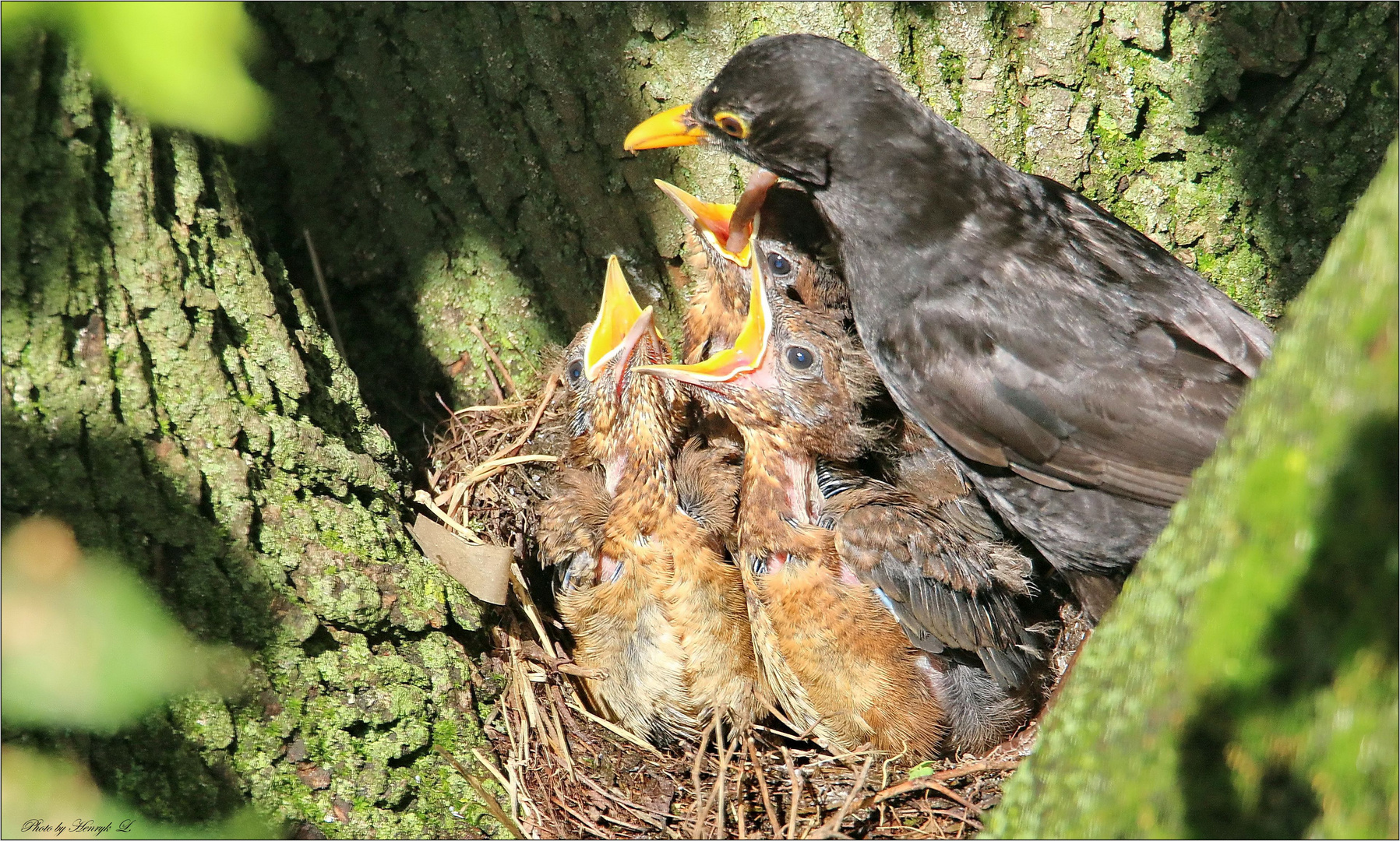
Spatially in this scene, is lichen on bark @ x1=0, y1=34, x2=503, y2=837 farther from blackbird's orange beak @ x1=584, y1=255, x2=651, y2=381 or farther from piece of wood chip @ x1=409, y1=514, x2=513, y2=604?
blackbird's orange beak @ x1=584, y1=255, x2=651, y2=381

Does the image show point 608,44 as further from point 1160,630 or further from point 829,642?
point 1160,630

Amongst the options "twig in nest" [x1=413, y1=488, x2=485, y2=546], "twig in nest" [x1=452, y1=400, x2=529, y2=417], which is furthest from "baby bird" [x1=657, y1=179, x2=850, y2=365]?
"twig in nest" [x1=413, y1=488, x2=485, y2=546]

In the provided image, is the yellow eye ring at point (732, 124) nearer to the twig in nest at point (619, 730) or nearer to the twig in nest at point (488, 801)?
the twig in nest at point (619, 730)

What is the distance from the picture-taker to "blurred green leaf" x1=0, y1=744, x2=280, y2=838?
2107 mm

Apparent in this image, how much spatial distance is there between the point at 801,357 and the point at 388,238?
172 centimetres

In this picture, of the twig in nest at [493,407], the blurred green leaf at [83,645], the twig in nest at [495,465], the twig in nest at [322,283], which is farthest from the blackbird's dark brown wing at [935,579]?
the twig in nest at [322,283]

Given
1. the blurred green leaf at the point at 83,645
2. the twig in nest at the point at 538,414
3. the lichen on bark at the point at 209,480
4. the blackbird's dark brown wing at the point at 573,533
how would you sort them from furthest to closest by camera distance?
the twig in nest at the point at 538,414, the blackbird's dark brown wing at the point at 573,533, the lichen on bark at the point at 209,480, the blurred green leaf at the point at 83,645

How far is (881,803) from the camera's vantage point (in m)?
2.95

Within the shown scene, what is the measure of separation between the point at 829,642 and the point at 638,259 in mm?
1761

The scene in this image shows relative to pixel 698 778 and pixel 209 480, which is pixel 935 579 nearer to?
pixel 698 778

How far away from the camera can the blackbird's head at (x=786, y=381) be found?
11.4ft

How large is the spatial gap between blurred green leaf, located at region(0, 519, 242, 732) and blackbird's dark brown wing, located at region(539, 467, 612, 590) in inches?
44.0

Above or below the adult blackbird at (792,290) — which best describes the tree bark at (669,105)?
above

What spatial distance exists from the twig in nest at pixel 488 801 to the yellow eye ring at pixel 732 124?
85.7 inches
